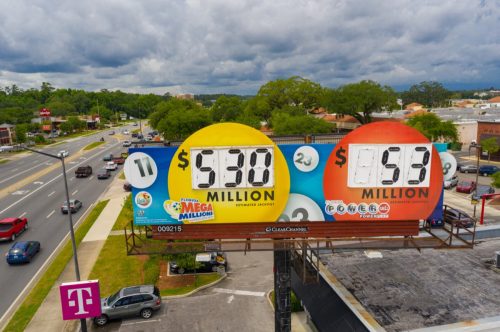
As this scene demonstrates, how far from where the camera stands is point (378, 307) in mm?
13055

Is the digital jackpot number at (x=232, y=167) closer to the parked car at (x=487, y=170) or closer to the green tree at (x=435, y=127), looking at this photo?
the parked car at (x=487, y=170)

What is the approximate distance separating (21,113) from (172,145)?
149m

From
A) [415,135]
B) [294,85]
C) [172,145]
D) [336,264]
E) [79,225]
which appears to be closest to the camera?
[415,135]

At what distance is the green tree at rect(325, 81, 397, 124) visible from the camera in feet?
271

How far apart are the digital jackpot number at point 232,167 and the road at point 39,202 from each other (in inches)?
678

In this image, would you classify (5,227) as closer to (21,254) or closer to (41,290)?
(21,254)

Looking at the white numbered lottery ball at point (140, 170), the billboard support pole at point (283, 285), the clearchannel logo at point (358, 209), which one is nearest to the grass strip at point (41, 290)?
the white numbered lottery ball at point (140, 170)

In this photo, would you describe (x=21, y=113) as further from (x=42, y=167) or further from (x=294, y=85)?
(x=294, y=85)

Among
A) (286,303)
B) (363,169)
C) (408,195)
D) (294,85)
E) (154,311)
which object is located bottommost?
(154,311)

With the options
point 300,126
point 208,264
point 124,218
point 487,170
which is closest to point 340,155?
point 208,264

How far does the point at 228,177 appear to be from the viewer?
12.2 m

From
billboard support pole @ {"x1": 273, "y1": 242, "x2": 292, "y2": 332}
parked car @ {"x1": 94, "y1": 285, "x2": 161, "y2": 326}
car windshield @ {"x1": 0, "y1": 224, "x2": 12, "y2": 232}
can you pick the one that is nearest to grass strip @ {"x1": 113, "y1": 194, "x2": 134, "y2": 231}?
car windshield @ {"x1": 0, "y1": 224, "x2": 12, "y2": 232}

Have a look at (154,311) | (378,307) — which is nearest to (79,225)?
(154,311)

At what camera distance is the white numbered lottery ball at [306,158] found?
12156mm
